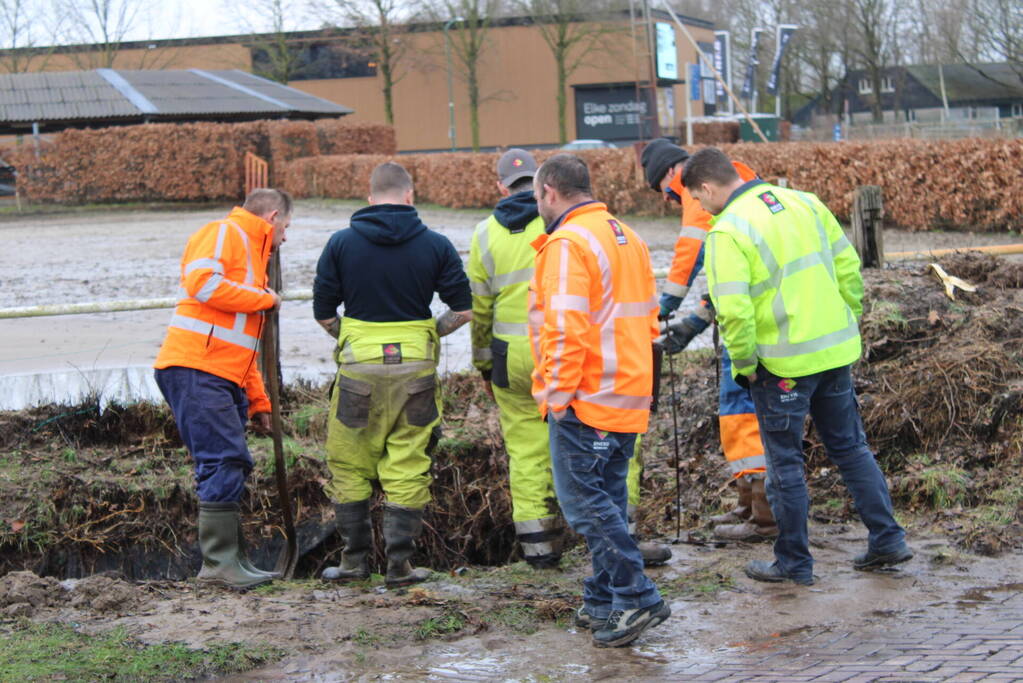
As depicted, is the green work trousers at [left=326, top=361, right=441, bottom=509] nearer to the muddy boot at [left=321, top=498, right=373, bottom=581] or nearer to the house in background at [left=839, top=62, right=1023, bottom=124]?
the muddy boot at [left=321, top=498, right=373, bottom=581]

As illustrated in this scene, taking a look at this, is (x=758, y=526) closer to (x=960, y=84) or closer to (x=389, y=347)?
(x=389, y=347)

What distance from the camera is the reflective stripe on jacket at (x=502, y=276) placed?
17.5 ft

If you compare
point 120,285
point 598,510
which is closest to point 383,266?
point 598,510

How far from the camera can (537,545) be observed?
5402mm

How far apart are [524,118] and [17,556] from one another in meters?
51.6

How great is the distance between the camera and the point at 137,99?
3512 cm

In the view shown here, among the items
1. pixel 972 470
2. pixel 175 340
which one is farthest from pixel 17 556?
pixel 972 470

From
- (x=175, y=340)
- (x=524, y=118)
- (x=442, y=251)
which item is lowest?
(x=175, y=340)

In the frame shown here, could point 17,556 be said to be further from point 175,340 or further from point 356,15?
point 356,15

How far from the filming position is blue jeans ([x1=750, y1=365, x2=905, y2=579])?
15.5 feet

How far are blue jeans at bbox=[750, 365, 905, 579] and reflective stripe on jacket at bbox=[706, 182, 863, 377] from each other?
11 cm

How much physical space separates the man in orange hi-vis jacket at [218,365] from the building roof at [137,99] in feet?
102

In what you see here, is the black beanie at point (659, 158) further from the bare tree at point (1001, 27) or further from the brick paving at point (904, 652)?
the bare tree at point (1001, 27)

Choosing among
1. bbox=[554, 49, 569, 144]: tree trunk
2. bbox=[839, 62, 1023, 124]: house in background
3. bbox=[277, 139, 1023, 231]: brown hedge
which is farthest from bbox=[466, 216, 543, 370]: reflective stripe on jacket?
bbox=[839, 62, 1023, 124]: house in background
